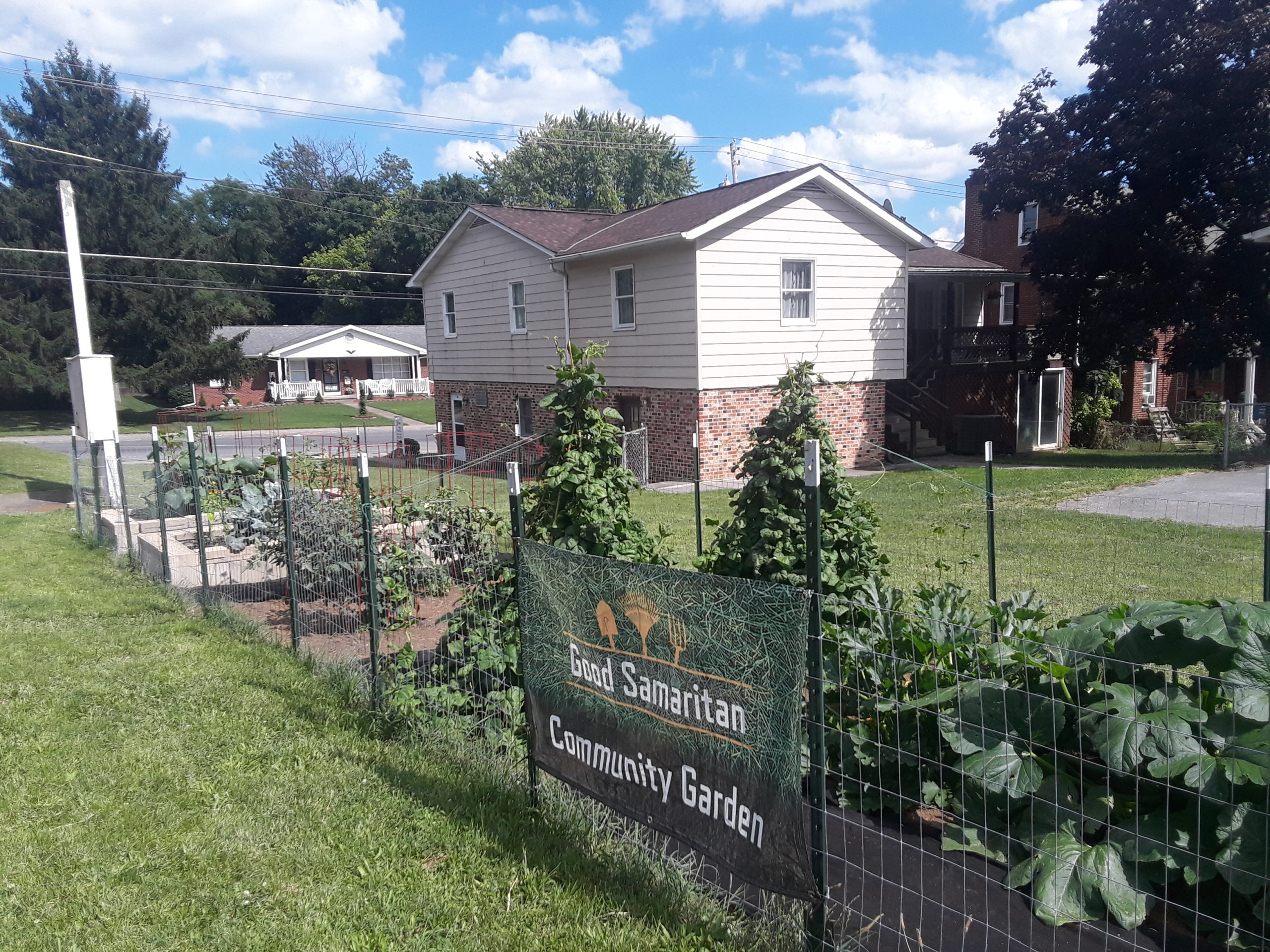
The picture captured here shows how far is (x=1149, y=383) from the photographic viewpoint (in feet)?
96.6

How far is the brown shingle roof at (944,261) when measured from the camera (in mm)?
23109

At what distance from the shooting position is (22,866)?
13.0 feet

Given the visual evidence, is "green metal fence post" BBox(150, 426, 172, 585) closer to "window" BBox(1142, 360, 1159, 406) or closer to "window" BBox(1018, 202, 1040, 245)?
"window" BBox(1018, 202, 1040, 245)

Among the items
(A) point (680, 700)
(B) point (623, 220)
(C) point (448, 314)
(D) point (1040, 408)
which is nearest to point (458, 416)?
(C) point (448, 314)

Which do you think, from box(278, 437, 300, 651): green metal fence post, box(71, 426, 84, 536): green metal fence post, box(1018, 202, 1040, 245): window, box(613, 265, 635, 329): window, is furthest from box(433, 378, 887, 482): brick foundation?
box(1018, 202, 1040, 245): window

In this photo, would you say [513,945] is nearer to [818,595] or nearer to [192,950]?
[192,950]

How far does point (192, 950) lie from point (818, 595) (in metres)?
2.58

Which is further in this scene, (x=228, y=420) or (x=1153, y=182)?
(x=228, y=420)

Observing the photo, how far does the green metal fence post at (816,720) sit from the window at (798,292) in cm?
1629

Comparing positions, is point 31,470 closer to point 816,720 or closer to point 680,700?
point 680,700

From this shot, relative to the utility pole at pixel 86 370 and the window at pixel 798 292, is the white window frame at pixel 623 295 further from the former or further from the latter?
the utility pole at pixel 86 370

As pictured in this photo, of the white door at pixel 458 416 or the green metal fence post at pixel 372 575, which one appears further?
the white door at pixel 458 416

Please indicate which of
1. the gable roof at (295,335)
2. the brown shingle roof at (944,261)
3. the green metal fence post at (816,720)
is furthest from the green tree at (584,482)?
the gable roof at (295,335)

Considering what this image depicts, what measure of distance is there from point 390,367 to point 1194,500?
49054mm
